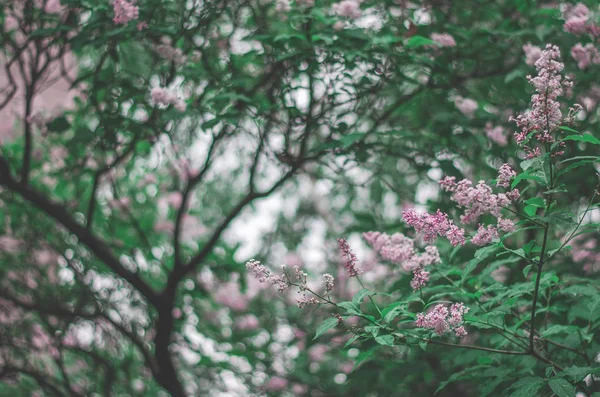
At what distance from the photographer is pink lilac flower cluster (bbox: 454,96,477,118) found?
2676 millimetres

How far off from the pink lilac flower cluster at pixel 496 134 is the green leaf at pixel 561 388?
138 centimetres

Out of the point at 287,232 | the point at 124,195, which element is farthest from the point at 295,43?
the point at 287,232

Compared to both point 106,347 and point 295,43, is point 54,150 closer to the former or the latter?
point 106,347

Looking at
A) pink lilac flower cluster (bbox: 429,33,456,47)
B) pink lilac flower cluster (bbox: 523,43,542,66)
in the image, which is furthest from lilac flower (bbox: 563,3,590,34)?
pink lilac flower cluster (bbox: 429,33,456,47)

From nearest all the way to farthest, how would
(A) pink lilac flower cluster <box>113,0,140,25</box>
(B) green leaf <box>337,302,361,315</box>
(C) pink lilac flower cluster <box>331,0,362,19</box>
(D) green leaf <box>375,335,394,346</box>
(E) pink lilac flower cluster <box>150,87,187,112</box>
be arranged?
1. (D) green leaf <box>375,335,394,346</box>
2. (B) green leaf <box>337,302,361,315</box>
3. (A) pink lilac flower cluster <box>113,0,140,25</box>
4. (E) pink lilac flower cluster <box>150,87,187,112</box>
5. (C) pink lilac flower cluster <box>331,0,362,19</box>

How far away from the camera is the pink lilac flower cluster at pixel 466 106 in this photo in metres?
2.68

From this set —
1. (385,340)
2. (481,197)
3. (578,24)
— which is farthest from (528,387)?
(578,24)

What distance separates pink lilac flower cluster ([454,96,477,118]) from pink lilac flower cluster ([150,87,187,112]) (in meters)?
1.27

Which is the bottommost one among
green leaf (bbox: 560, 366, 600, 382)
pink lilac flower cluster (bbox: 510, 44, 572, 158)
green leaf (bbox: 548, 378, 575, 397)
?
green leaf (bbox: 548, 378, 575, 397)

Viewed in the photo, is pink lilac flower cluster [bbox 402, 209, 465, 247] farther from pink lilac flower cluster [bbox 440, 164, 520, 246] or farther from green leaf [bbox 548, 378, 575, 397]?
green leaf [bbox 548, 378, 575, 397]

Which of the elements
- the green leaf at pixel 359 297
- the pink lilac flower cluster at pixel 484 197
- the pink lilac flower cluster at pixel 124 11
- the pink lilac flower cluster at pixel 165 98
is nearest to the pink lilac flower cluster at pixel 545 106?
the pink lilac flower cluster at pixel 484 197

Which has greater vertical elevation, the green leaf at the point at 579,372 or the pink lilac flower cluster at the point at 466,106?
the pink lilac flower cluster at the point at 466,106

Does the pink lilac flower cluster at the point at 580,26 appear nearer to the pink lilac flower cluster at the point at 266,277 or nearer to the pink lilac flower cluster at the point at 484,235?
the pink lilac flower cluster at the point at 484,235

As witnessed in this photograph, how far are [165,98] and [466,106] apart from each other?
4.45 ft
